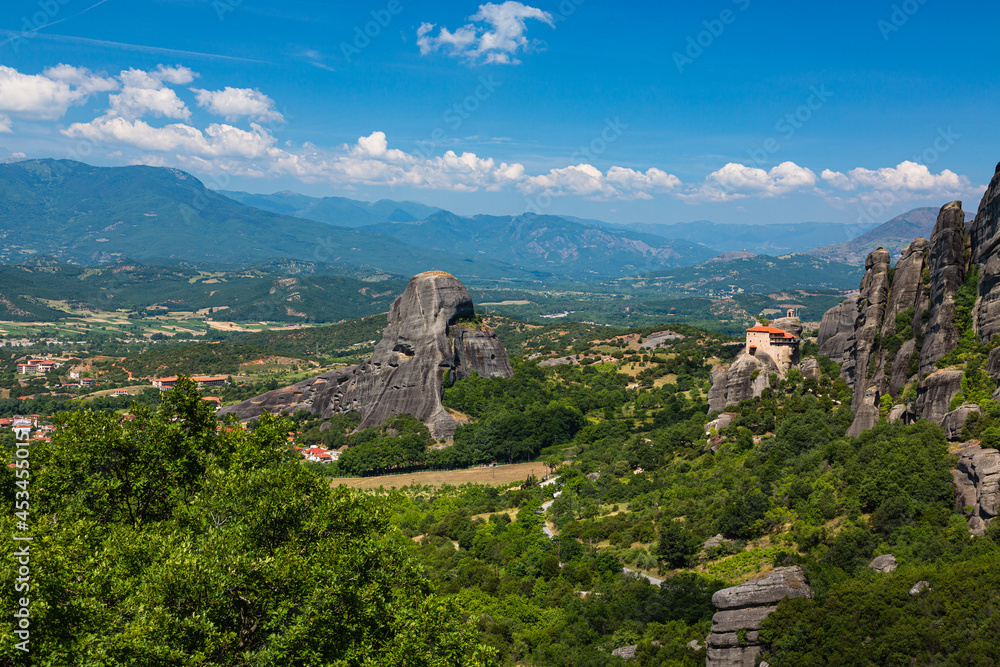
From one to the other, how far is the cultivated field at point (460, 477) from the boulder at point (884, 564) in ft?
124

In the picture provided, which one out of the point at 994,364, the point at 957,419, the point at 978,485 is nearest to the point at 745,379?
the point at 994,364

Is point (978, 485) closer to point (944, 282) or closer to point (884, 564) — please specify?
point (884, 564)

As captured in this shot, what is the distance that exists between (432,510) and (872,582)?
35.5 m

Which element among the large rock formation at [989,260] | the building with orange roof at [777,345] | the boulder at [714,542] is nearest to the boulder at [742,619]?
the boulder at [714,542]

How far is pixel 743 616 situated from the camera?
2409 centimetres

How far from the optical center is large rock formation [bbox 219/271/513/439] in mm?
81125

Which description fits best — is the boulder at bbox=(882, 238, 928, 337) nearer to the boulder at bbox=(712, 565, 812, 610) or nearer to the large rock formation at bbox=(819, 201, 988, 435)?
the large rock formation at bbox=(819, 201, 988, 435)

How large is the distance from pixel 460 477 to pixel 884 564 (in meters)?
44.2

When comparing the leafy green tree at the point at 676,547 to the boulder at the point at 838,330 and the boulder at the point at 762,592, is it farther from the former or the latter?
the boulder at the point at 838,330

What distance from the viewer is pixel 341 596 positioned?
1520 cm

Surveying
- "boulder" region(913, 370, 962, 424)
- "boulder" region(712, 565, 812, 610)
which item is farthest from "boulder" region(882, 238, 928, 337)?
"boulder" region(712, 565, 812, 610)

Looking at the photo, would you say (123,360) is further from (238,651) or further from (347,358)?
(238,651)

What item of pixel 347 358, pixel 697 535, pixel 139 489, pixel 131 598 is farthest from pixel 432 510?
pixel 347 358

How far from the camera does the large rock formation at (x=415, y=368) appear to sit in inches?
3194
